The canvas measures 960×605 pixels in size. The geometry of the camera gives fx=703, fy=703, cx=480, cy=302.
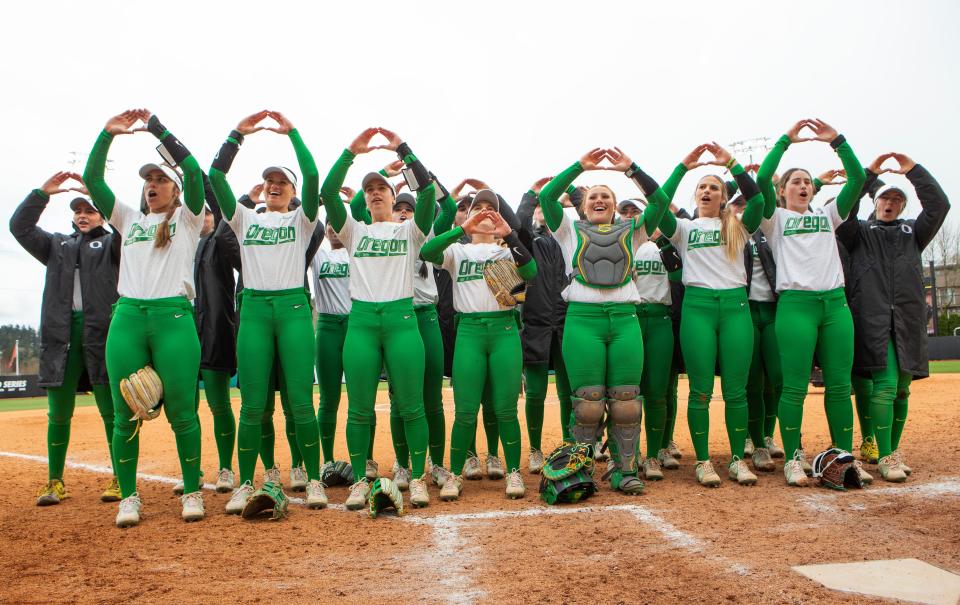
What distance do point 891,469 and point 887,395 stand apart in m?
0.59

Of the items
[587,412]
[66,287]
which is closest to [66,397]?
[66,287]

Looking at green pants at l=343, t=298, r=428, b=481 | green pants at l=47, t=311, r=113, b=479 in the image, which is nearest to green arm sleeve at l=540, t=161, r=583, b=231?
green pants at l=343, t=298, r=428, b=481

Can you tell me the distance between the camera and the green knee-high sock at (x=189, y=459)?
4.69m

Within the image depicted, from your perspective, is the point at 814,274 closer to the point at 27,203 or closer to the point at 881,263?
the point at 881,263

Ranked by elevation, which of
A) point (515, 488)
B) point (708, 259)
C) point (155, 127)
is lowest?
point (515, 488)

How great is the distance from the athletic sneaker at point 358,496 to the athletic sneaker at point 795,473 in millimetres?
3003

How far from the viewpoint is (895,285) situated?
5.55 metres

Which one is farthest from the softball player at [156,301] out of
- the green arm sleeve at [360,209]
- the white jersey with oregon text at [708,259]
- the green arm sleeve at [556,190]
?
the white jersey with oregon text at [708,259]

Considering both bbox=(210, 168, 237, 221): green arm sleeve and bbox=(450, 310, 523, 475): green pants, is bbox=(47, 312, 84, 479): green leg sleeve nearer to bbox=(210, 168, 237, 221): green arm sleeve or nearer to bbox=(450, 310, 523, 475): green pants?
bbox=(210, 168, 237, 221): green arm sleeve

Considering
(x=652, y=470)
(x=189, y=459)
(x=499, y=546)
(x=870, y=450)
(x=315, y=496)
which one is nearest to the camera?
(x=499, y=546)

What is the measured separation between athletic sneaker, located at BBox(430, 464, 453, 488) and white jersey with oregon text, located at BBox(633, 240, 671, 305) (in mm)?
2090

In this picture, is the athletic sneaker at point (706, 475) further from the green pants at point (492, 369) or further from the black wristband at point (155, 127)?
the black wristband at point (155, 127)

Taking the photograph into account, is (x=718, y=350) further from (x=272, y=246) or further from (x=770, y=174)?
(x=272, y=246)

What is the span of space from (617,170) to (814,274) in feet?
5.37
